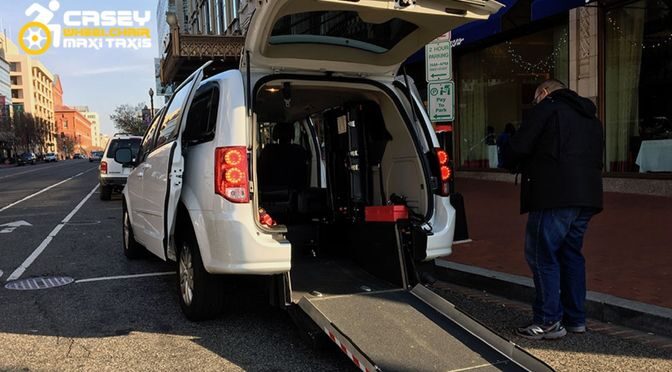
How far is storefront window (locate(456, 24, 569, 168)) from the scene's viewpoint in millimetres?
13297

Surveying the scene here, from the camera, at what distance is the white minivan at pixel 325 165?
390 centimetres

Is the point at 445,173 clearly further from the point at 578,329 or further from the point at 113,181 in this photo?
the point at 113,181

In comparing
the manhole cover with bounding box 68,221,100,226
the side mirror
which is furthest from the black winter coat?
the manhole cover with bounding box 68,221,100,226

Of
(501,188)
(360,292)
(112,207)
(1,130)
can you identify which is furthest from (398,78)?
(1,130)

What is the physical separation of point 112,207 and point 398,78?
11.2 metres

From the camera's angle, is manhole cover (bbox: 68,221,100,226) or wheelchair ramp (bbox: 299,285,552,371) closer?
wheelchair ramp (bbox: 299,285,552,371)

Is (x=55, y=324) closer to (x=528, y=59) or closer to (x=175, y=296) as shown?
(x=175, y=296)

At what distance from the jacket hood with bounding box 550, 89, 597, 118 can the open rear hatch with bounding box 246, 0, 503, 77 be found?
2.48 feet

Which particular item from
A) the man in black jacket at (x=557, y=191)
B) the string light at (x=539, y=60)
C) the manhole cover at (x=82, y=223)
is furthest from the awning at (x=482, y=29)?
the manhole cover at (x=82, y=223)

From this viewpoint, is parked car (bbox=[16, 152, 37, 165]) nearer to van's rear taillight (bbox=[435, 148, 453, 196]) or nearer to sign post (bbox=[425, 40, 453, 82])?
sign post (bbox=[425, 40, 453, 82])

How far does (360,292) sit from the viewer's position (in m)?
4.28

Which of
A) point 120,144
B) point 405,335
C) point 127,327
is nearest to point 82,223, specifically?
point 120,144

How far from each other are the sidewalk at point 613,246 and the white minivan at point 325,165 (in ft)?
5.09

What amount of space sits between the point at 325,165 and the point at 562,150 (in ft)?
9.28
